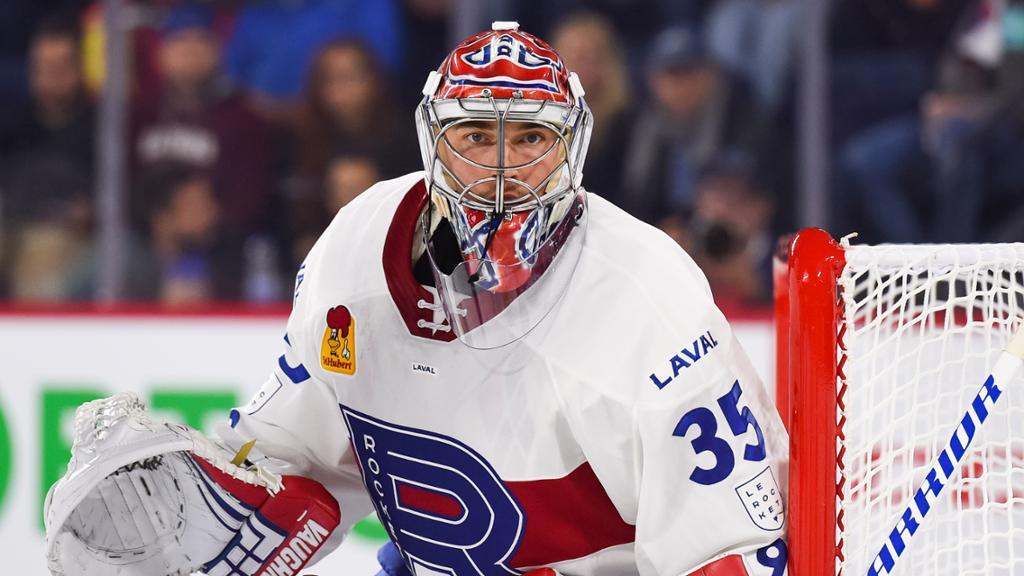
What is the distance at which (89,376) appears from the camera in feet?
10.5

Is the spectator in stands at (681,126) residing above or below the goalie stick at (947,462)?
above

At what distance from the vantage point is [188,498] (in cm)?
184

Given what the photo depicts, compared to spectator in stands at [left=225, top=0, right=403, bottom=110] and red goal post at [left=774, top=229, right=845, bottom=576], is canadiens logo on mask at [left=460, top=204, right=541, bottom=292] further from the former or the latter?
spectator in stands at [left=225, top=0, right=403, bottom=110]

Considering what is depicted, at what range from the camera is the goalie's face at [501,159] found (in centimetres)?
161

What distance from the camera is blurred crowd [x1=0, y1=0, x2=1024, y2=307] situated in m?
3.89

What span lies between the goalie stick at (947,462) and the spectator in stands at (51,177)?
329cm

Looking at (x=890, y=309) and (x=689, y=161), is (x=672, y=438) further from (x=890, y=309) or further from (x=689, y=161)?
(x=689, y=161)

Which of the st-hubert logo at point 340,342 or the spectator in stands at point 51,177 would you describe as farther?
the spectator in stands at point 51,177

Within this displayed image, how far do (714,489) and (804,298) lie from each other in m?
0.25

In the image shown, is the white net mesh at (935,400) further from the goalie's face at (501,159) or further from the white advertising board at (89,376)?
the white advertising board at (89,376)

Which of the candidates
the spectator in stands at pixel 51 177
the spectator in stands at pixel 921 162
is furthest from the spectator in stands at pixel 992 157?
the spectator in stands at pixel 51 177

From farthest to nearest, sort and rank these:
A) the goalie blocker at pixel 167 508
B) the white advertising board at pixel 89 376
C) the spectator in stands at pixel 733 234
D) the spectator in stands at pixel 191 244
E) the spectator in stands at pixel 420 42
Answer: the spectator in stands at pixel 191 244 < the spectator in stands at pixel 420 42 < the spectator in stands at pixel 733 234 < the white advertising board at pixel 89 376 < the goalie blocker at pixel 167 508

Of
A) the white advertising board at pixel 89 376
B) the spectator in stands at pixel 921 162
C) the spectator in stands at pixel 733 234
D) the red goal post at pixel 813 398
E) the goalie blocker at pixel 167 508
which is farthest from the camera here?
the spectator in stands at pixel 921 162

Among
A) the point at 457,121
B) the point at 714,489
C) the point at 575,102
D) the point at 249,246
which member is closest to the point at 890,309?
the point at 714,489
